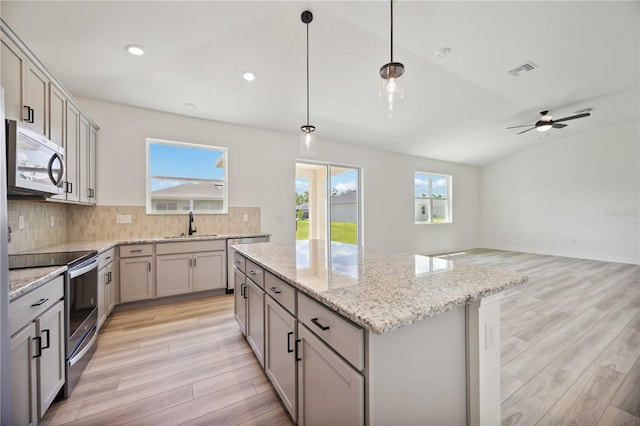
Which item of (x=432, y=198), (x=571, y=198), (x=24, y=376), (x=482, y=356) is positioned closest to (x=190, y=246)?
(x=24, y=376)

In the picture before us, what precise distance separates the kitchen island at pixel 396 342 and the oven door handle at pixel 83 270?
145cm

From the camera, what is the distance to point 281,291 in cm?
143

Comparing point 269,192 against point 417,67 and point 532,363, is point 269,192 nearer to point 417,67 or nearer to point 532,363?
point 417,67

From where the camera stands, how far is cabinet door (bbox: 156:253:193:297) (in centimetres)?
321

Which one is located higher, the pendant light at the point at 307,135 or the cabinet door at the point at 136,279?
the pendant light at the point at 307,135

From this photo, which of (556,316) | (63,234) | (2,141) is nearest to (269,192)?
(63,234)

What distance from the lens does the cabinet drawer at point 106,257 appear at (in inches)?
96.6

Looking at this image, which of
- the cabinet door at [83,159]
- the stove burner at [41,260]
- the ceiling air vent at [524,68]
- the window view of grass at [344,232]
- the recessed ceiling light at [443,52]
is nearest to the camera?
the stove burner at [41,260]

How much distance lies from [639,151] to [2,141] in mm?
9354

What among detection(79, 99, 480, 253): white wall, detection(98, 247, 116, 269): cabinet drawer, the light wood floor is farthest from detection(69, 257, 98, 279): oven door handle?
detection(79, 99, 480, 253): white wall

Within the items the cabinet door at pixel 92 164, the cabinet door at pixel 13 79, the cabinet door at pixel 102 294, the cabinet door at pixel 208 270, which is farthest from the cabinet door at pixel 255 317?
the cabinet door at pixel 92 164

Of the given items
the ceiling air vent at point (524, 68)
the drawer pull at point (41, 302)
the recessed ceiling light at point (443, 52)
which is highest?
the ceiling air vent at point (524, 68)

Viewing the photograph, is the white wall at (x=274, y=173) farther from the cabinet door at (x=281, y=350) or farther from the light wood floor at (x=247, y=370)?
the cabinet door at (x=281, y=350)

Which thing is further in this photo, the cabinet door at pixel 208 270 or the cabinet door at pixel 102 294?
the cabinet door at pixel 208 270
